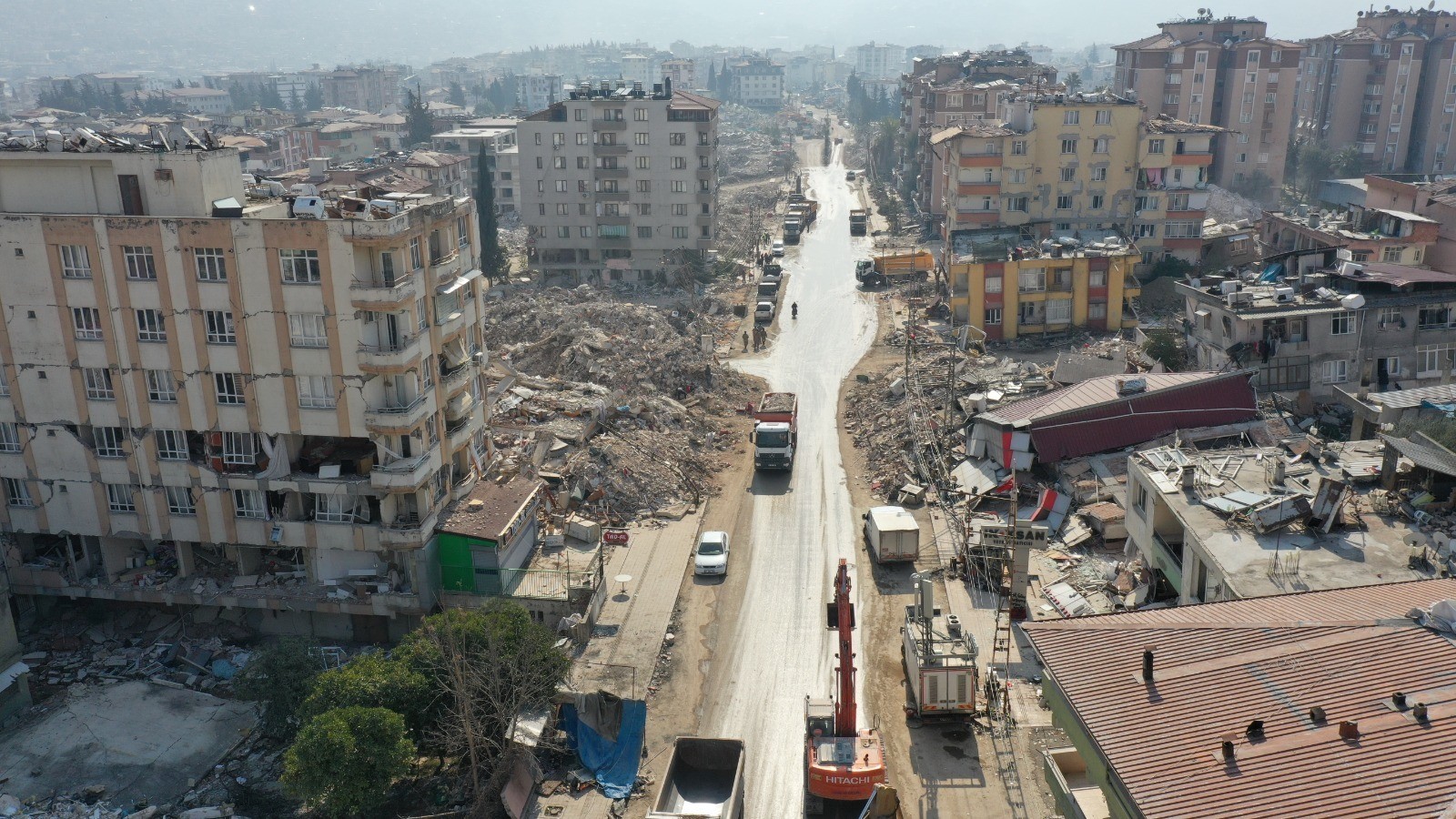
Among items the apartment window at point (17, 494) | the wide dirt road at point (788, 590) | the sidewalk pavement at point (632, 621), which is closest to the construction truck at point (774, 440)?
the wide dirt road at point (788, 590)

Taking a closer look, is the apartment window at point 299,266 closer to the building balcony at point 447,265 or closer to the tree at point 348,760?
the building balcony at point 447,265

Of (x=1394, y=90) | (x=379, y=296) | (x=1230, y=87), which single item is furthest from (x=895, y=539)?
(x=1394, y=90)

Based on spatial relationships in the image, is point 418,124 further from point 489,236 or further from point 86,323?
point 86,323

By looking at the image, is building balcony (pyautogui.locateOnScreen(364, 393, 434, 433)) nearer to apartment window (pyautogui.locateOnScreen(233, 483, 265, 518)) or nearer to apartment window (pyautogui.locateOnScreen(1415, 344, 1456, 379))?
apartment window (pyautogui.locateOnScreen(233, 483, 265, 518))

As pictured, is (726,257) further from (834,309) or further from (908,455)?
(908,455)

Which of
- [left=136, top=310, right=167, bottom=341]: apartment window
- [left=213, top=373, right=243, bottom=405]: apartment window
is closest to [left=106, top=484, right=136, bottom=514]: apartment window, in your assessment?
[left=213, top=373, right=243, bottom=405]: apartment window

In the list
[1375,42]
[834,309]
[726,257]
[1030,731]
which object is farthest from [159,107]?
[1030,731]
